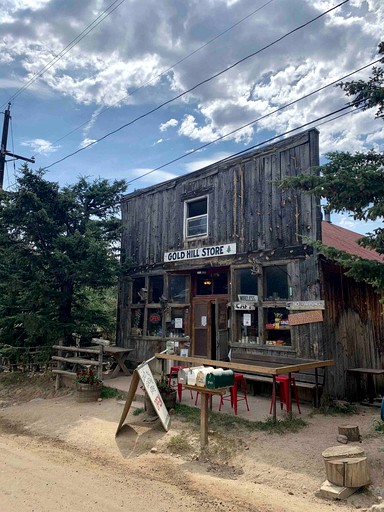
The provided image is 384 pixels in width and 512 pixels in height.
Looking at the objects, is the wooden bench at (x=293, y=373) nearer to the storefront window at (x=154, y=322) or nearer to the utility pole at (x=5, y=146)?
the storefront window at (x=154, y=322)

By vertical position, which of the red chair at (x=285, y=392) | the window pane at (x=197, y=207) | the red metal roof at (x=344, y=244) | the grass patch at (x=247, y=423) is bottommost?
the grass patch at (x=247, y=423)

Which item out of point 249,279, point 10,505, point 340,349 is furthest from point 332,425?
point 10,505

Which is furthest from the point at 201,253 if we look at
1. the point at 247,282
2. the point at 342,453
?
the point at 342,453

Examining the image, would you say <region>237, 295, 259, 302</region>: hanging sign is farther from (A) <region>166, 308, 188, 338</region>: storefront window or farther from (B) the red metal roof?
(B) the red metal roof

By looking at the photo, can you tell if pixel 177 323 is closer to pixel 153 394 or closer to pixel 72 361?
pixel 72 361

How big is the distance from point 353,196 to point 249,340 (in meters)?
4.52

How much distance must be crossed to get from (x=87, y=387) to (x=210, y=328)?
11.4 feet

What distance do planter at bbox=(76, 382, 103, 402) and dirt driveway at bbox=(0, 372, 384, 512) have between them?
3.56ft

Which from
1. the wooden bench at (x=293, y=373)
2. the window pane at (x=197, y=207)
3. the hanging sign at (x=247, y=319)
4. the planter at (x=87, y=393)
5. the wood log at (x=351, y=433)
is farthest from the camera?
the window pane at (x=197, y=207)

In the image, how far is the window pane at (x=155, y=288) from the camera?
12203 millimetres

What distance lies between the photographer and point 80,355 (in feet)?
38.9

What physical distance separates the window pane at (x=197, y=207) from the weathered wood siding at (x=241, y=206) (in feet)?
0.68

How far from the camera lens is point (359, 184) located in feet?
20.6

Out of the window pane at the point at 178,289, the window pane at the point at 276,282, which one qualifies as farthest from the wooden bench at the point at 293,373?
the window pane at the point at 178,289
